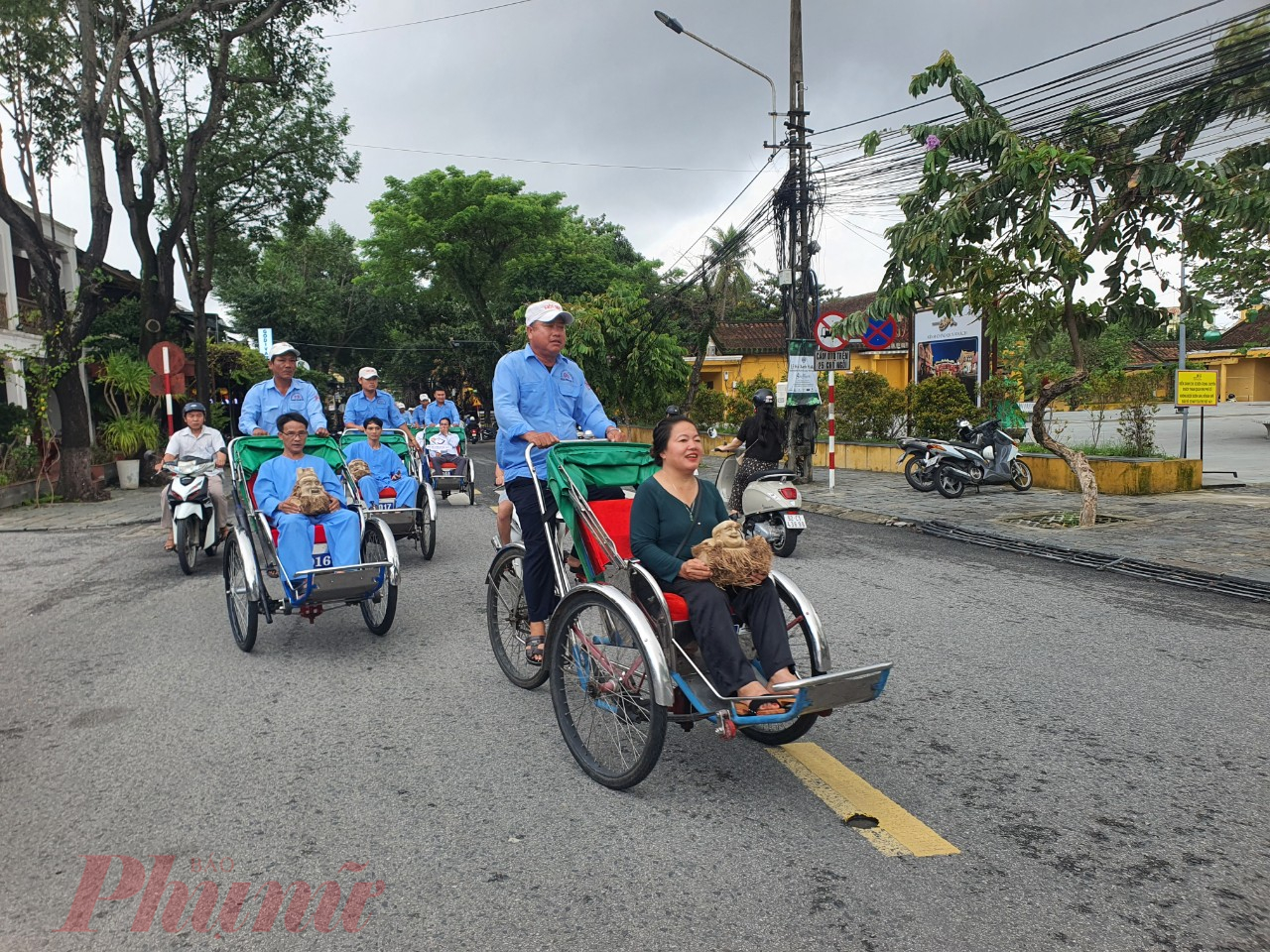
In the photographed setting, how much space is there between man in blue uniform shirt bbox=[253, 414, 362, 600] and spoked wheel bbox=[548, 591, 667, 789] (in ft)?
7.40

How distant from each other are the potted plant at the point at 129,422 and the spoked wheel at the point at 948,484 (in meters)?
14.8

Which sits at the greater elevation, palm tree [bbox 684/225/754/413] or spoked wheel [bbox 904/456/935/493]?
palm tree [bbox 684/225/754/413]

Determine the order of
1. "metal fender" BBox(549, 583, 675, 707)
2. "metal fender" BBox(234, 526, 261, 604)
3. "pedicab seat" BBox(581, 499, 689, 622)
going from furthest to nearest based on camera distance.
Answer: "metal fender" BBox(234, 526, 261, 604) < "pedicab seat" BBox(581, 499, 689, 622) < "metal fender" BBox(549, 583, 675, 707)

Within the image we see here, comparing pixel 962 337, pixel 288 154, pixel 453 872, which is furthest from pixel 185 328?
pixel 453 872

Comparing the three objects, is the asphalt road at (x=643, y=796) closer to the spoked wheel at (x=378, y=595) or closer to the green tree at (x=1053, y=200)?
the spoked wheel at (x=378, y=595)

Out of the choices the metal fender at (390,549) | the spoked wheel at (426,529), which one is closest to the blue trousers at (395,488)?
the spoked wheel at (426,529)

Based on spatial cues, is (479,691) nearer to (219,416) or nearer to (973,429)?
(973,429)

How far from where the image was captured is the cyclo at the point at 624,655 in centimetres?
342

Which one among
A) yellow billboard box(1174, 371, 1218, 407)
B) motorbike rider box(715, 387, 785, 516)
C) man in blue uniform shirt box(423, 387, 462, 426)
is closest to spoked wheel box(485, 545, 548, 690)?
motorbike rider box(715, 387, 785, 516)

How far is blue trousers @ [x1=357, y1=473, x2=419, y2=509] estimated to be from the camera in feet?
29.8

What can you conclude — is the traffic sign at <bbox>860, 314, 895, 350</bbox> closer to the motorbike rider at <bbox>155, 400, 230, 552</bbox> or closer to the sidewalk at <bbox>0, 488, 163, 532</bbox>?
the motorbike rider at <bbox>155, 400, 230, 552</bbox>

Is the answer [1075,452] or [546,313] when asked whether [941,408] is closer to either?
[1075,452]

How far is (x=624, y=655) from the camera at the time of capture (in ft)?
12.4

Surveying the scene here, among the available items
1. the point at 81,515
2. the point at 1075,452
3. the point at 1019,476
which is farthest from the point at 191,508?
the point at 1019,476
